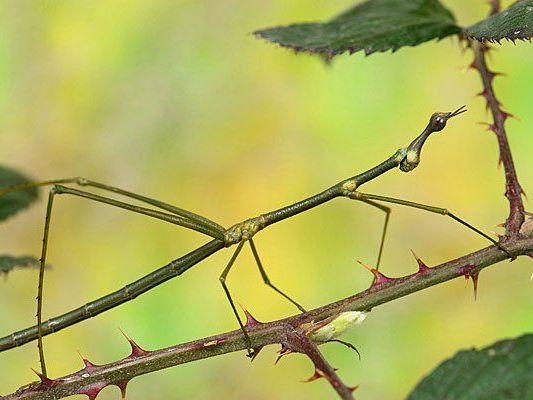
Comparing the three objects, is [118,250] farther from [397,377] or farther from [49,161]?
[397,377]

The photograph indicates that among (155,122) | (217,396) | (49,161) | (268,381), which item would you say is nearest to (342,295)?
(268,381)

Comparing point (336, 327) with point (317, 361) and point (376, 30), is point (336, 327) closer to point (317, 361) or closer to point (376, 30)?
point (317, 361)

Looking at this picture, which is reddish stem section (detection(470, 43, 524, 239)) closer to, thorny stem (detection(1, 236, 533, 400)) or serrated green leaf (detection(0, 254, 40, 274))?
thorny stem (detection(1, 236, 533, 400))

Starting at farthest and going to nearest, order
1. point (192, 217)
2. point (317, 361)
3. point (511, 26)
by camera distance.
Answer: point (192, 217)
point (511, 26)
point (317, 361)

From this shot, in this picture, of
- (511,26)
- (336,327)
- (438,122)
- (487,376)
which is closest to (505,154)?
(511,26)

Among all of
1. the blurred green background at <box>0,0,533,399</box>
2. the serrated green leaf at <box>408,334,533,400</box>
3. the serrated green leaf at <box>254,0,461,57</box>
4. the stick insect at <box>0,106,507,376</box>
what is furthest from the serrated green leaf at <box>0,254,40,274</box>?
the blurred green background at <box>0,0,533,399</box>

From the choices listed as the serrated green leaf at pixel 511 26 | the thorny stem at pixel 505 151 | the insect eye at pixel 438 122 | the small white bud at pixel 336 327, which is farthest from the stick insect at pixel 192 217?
the small white bud at pixel 336 327
